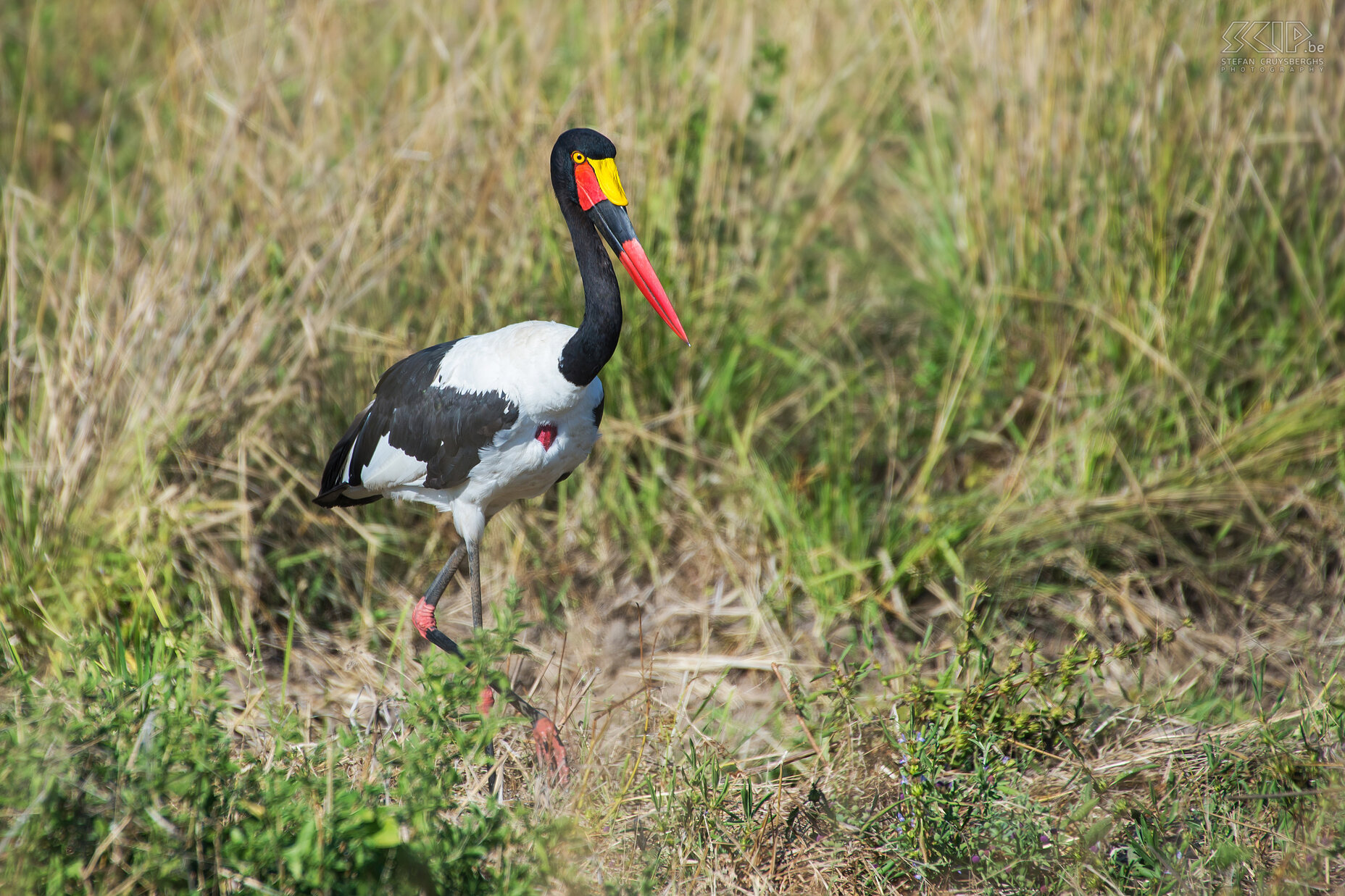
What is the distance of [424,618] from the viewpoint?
3291mm

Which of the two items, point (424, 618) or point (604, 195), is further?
point (424, 618)


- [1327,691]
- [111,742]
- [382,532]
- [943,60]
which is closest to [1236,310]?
[943,60]

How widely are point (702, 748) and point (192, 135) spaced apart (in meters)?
3.19

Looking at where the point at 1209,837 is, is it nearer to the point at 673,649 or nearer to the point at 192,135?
the point at 673,649

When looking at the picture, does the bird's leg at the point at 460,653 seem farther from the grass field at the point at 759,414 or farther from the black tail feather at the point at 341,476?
the black tail feather at the point at 341,476

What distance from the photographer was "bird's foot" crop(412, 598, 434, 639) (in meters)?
3.28

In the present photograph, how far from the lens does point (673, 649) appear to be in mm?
3727

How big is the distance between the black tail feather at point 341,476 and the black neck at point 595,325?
0.89 m
